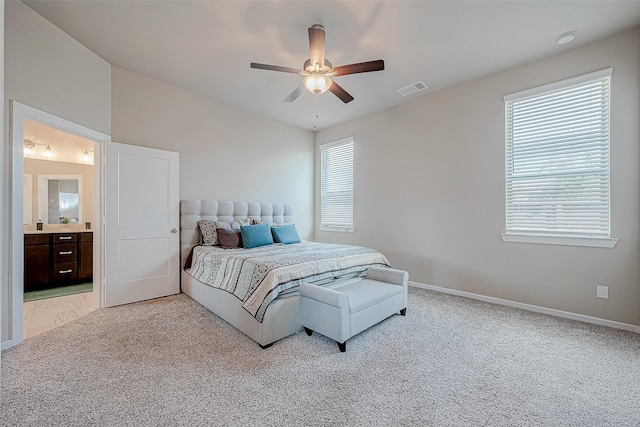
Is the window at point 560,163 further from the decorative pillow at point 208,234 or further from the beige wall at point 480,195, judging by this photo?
the decorative pillow at point 208,234

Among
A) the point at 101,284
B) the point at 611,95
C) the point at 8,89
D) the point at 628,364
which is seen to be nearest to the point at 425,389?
the point at 628,364

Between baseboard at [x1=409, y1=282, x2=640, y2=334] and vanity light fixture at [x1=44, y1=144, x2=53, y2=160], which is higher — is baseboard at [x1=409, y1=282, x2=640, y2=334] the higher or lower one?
the lower one

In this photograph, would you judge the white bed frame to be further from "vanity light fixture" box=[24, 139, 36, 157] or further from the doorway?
"vanity light fixture" box=[24, 139, 36, 157]

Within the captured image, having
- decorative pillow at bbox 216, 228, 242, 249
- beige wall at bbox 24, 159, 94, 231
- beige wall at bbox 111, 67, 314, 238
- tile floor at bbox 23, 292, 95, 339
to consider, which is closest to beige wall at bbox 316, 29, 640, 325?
beige wall at bbox 111, 67, 314, 238

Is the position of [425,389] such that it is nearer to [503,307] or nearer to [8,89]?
[503,307]

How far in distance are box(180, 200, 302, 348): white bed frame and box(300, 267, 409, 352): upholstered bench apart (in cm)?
16

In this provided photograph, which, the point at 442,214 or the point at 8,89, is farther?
the point at 442,214

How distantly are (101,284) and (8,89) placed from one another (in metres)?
2.21

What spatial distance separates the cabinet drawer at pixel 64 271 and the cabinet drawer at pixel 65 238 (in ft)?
1.13

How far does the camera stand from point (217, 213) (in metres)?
4.67

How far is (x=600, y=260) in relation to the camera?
316 centimetres

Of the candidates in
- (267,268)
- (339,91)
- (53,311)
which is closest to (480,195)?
(339,91)

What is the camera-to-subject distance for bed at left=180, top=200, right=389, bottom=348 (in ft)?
8.94

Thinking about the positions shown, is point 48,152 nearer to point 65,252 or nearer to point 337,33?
point 65,252
